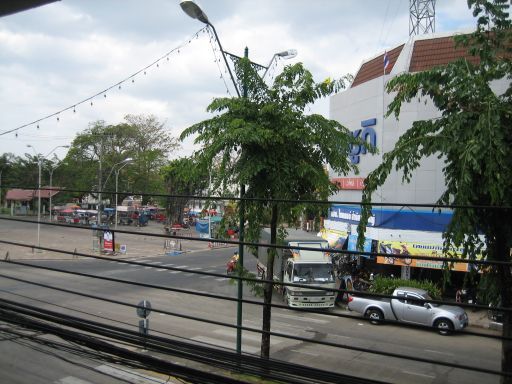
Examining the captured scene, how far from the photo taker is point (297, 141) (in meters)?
8.66

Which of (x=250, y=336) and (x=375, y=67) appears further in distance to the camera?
(x=375, y=67)

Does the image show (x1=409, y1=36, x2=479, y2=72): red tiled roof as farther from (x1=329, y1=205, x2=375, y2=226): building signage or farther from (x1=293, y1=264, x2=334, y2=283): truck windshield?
(x1=293, y1=264, x2=334, y2=283): truck windshield

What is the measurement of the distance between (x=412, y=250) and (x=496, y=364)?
8.77 metres

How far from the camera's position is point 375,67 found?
23.2 metres

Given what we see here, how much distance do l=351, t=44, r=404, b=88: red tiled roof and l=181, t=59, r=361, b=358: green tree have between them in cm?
1426

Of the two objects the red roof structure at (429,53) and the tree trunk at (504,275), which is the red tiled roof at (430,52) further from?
the tree trunk at (504,275)

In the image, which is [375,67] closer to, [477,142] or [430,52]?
[430,52]

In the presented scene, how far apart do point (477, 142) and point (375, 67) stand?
1893cm

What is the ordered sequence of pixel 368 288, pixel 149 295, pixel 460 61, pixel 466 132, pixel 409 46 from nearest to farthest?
pixel 466 132, pixel 460 61, pixel 149 295, pixel 368 288, pixel 409 46

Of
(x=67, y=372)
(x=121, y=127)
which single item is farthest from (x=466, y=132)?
(x=121, y=127)

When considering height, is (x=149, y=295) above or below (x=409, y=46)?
below

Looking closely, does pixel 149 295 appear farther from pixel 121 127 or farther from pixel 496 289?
pixel 121 127

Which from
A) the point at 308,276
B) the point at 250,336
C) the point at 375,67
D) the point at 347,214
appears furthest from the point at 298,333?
the point at 375,67

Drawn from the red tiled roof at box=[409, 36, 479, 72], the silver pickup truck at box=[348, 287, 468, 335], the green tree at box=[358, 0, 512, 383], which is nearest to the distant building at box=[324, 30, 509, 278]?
the red tiled roof at box=[409, 36, 479, 72]
